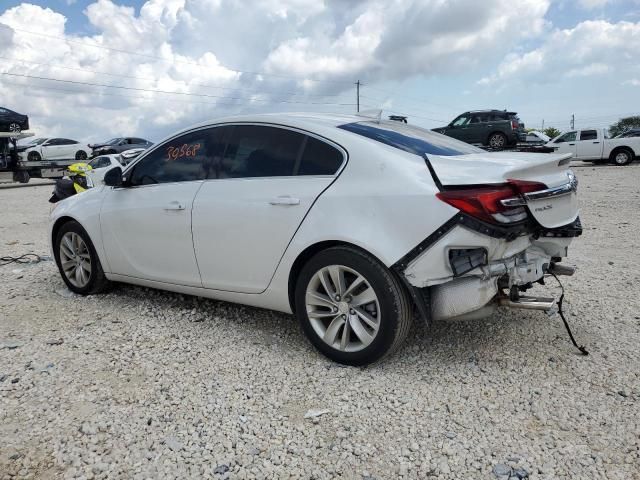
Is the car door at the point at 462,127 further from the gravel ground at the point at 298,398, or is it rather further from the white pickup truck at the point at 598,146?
the gravel ground at the point at 298,398

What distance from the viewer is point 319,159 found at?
3.24m

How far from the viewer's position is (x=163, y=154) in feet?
13.5

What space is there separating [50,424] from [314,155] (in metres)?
2.12

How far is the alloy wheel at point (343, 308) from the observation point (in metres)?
3.02

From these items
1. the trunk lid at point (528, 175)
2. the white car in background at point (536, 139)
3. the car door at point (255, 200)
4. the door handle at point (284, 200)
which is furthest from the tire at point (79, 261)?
the white car in background at point (536, 139)

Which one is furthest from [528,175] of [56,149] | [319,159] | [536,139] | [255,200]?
[56,149]

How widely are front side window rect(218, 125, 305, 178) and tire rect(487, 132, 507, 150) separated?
1855cm

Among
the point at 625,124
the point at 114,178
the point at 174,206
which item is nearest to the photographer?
the point at 174,206

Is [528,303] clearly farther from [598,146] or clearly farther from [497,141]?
[598,146]

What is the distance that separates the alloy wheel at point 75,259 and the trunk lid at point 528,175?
334 centimetres

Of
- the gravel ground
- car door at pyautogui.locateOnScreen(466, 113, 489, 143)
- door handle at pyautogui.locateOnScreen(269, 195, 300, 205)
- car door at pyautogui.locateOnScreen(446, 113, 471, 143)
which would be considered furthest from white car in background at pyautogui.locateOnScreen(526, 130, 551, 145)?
door handle at pyautogui.locateOnScreen(269, 195, 300, 205)

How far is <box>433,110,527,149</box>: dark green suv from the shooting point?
20.2 metres

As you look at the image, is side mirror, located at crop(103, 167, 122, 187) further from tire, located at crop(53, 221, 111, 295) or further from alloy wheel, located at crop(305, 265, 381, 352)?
alloy wheel, located at crop(305, 265, 381, 352)

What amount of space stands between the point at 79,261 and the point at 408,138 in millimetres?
3268
